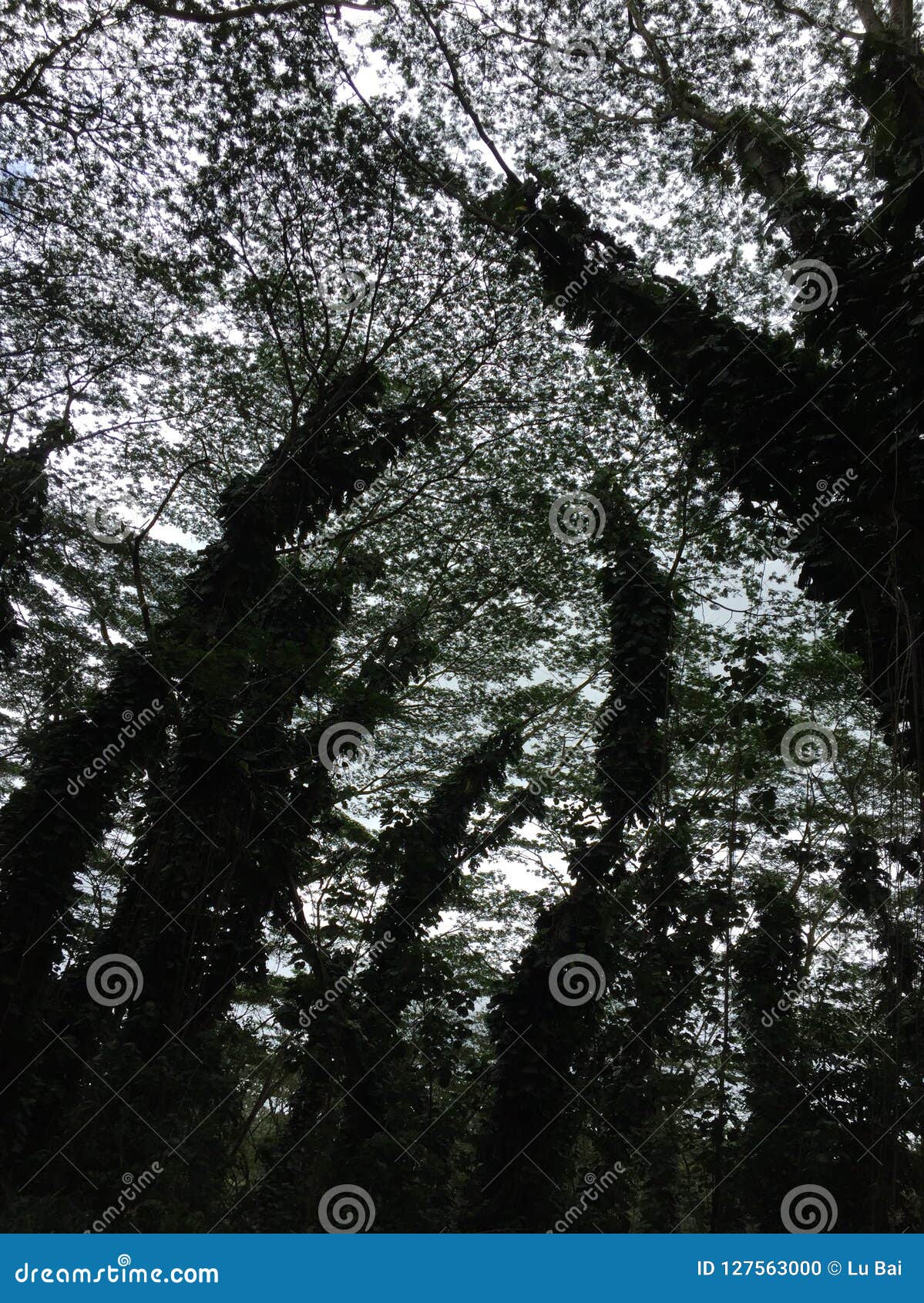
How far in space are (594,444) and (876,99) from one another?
18.0 ft

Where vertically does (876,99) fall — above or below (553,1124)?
above

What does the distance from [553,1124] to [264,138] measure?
935 centimetres

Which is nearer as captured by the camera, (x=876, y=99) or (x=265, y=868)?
(x=876, y=99)

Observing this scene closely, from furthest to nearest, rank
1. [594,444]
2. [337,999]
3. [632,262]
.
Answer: [594,444] < [632,262] < [337,999]

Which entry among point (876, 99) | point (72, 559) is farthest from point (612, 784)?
point (72, 559)

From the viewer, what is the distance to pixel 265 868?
22.1 feet

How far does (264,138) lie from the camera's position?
757cm

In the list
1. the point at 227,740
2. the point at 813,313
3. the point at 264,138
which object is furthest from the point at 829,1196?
the point at 264,138

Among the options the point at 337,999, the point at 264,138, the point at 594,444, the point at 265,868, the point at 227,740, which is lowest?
the point at 337,999

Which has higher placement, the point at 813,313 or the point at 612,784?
the point at 813,313
